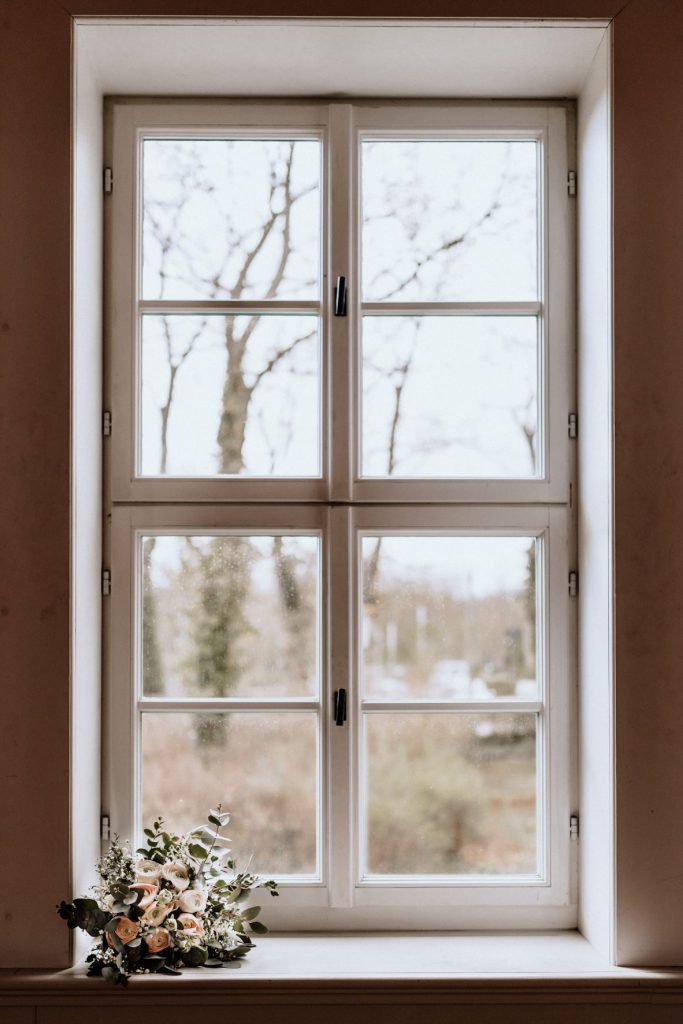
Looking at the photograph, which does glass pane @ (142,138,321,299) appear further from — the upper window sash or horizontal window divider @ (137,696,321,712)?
horizontal window divider @ (137,696,321,712)

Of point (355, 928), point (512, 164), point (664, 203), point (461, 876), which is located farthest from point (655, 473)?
point (355, 928)

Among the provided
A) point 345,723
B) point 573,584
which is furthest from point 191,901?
point 573,584

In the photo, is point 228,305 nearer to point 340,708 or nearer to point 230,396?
point 230,396

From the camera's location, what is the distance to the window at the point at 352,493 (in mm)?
2119

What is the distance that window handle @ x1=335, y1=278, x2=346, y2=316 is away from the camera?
2121 millimetres

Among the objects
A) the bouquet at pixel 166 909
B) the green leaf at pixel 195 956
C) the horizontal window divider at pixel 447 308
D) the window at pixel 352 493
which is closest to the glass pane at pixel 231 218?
the window at pixel 352 493

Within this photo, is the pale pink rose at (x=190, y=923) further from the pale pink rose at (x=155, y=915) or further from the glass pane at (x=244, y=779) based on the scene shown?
the glass pane at (x=244, y=779)

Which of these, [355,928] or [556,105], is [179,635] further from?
[556,105]

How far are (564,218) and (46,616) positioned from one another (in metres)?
1.49

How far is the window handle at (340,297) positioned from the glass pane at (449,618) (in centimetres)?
55

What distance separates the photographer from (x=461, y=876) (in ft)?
7.01

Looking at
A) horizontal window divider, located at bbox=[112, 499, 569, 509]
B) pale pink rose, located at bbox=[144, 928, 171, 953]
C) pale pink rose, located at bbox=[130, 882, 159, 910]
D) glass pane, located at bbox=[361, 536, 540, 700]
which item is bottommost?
pale pink rose, located at bbox=[144, 928, 171, 953]

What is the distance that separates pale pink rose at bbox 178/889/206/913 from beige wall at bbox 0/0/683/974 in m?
0.24

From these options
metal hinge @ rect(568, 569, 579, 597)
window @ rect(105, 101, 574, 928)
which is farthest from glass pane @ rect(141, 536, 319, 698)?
metal hinge @ rect(568, 569, 579, 597)
